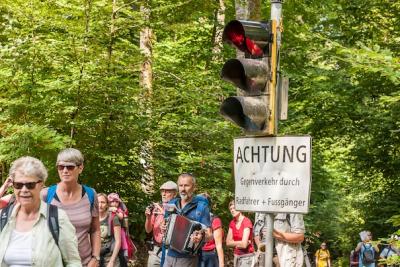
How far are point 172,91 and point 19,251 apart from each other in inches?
533

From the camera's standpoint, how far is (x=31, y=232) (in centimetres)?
483

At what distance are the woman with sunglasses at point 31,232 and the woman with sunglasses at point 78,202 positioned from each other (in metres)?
1.55

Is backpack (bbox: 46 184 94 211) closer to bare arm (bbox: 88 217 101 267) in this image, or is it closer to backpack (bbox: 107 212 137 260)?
bare arm (bbox: 88 217 101 267)

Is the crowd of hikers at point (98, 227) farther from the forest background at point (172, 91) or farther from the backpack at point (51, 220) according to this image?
the forest background at point (172, 91)

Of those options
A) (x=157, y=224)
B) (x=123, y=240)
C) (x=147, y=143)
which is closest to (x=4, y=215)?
(x=123, y=240)

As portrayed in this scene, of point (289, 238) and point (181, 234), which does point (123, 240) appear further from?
point (289, 238)

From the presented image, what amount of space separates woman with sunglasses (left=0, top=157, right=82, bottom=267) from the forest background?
4.47 metres

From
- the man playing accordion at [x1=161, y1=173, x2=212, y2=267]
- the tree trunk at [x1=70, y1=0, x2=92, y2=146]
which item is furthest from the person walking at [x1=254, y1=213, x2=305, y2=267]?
the tree trunk at [x1=70, y1=0, x2=92, y2=146]

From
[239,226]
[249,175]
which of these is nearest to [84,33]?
[239,226]

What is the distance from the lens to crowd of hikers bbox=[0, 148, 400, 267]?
4.86 m

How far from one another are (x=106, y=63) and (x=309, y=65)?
8899 millimetres

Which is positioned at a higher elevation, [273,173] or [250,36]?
[250,36]

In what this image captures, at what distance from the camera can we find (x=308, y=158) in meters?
6.02

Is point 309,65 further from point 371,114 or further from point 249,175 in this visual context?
point 249,175
